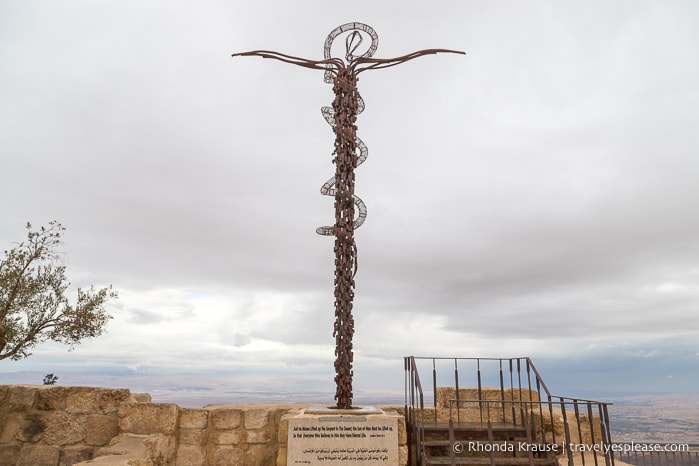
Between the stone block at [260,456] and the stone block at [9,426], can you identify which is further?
the stone block at [260,456]

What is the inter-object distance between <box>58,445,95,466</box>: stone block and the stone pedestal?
116 inches

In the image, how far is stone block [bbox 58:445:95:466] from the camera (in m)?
6.48

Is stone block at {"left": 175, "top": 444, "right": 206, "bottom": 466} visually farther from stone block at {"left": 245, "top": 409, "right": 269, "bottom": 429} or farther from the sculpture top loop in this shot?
the sculpture top loop

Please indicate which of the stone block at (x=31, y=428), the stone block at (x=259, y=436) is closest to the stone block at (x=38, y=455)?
the stone block at (x=31, y=428)

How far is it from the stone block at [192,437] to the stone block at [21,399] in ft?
7.47

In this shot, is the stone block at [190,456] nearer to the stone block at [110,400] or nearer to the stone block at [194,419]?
the stone block at [194,419]

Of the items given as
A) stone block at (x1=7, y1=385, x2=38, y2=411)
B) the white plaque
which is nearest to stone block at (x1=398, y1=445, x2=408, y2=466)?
the white plaque

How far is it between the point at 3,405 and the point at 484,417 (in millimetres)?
7716

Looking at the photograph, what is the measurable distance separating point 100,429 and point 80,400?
1.74ft

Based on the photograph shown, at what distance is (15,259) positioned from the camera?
820 cm

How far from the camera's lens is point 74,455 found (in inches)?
257

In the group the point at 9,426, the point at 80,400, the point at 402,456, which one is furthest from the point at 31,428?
the point at 402,456

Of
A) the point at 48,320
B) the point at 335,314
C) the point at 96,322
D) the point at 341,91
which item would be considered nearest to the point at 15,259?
the point at 48,320

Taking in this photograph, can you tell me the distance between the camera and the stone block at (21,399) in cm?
669
